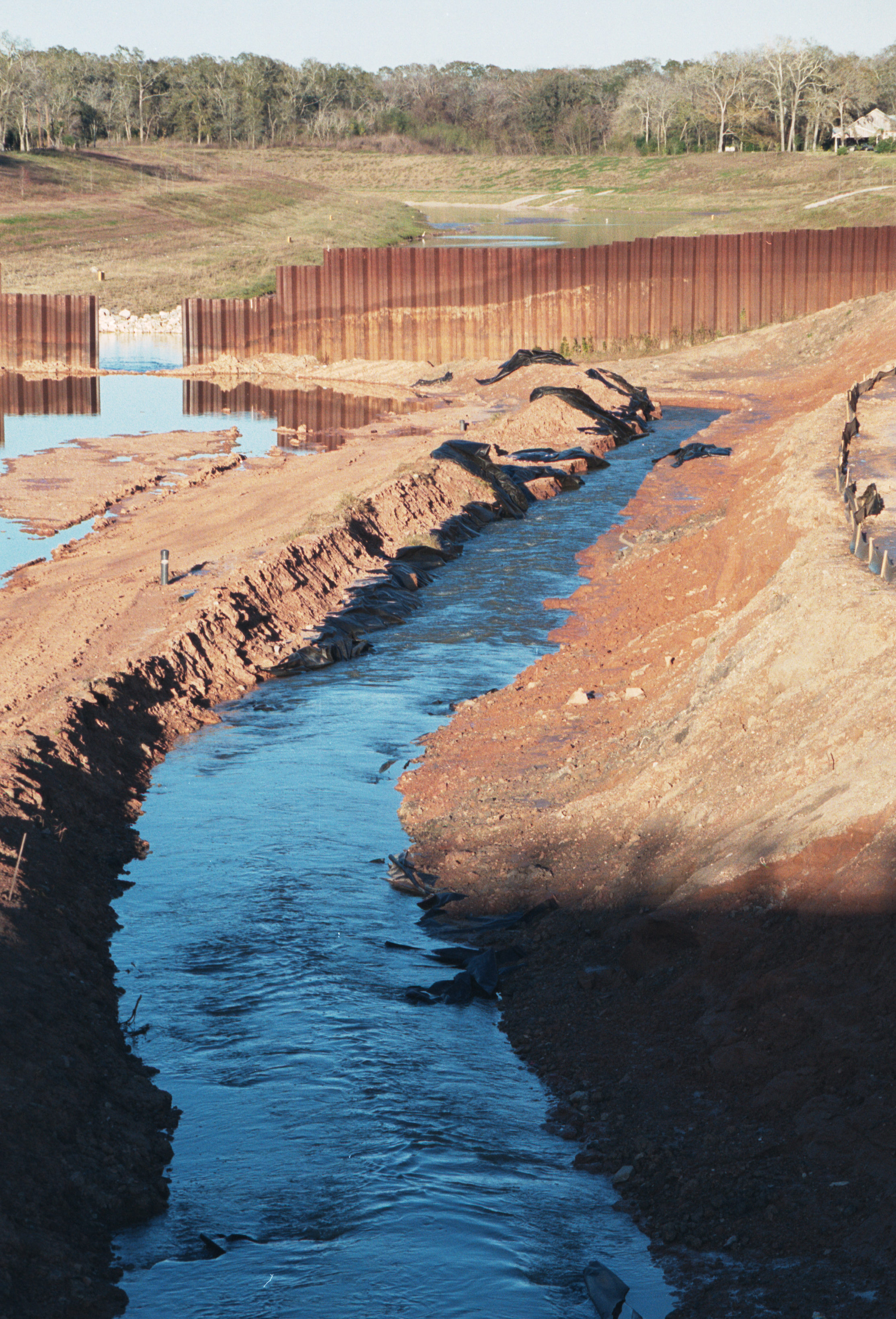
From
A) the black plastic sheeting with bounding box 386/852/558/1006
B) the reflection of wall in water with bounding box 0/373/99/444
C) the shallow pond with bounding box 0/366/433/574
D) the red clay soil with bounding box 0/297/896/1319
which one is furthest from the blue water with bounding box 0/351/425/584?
the black plastic sheeting with bounding box 386/852/558/1006

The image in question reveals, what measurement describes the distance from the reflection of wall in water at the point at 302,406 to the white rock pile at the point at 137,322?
1911cm

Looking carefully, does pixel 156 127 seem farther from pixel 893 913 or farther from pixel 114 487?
pixel 893 913

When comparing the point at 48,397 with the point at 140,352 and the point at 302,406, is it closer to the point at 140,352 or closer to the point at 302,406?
the point at 302,406

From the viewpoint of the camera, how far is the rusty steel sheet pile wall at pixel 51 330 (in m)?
51.2

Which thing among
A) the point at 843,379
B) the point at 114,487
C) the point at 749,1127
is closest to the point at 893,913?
the point at 749,1127

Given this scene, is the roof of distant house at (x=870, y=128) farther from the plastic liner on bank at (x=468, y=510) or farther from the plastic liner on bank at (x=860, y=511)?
the plastic liner on bank at (x=860, y=511)

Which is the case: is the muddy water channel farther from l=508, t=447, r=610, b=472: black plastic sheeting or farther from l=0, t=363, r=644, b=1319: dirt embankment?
l=508, t=447, r=610, b=472: black plastic sheeting

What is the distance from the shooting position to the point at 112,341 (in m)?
65.3

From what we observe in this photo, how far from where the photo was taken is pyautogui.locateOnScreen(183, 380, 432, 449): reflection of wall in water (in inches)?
1566

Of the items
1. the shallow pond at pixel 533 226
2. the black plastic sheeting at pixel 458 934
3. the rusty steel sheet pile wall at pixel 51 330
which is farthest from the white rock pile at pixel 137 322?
the black plastic sheeting at pixel 458 934

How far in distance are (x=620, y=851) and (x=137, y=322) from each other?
61.5 meters

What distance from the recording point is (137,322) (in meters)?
67.4

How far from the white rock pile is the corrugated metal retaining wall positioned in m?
19.6

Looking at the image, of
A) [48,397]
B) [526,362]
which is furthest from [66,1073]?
[48,397]
